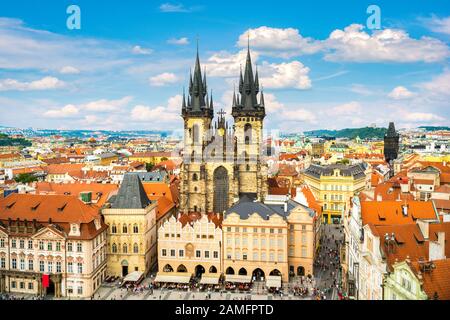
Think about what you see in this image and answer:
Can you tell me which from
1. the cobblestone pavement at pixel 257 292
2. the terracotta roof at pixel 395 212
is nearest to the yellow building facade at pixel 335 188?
the cobblestone pavement at pixel 257 292

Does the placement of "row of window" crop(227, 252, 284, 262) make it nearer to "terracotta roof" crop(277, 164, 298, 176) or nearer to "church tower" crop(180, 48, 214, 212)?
"church tower" crop(180, 48, 214, 212)

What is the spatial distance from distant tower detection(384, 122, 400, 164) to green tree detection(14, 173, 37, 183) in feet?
311

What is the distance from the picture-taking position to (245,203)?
180ft

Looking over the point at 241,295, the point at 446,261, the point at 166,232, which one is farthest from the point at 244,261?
the point at 446,261

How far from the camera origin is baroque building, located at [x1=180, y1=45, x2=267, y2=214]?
71562 millimetres

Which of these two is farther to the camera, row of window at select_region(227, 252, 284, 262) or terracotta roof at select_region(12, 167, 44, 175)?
terracotta roof at select_region(12, 167, 44, 175)

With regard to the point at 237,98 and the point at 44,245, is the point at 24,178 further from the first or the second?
the point at 44,245

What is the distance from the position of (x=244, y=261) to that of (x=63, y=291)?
20.5 meters

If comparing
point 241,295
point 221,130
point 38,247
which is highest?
point 221,130

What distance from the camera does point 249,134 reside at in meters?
73.9

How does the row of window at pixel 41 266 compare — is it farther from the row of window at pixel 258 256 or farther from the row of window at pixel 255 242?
the row of window at pixel 258 256

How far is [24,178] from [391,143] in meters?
97.2

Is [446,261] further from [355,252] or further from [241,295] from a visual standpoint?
[241,295]

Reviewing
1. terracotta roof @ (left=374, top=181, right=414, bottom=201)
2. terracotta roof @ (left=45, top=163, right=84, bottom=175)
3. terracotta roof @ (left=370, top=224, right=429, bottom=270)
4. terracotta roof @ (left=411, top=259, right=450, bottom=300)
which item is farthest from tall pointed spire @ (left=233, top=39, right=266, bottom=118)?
terracotta roof @ (left=45, top=163, right=84, bottom=175)
